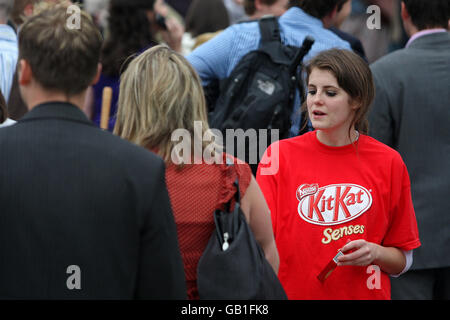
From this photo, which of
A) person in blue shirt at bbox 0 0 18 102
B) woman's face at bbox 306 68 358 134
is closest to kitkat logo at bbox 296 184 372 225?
woman's face at bbox 306 68 358 134

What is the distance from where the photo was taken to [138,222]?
2031 mm

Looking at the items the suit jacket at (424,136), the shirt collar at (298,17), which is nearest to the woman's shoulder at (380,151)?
the suit jacket at (424,136)

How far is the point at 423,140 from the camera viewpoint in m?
3.73

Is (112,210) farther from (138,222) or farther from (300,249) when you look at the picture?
(300,249)

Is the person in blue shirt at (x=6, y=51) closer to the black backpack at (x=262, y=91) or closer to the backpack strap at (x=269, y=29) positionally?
the black backpack at (x=262, y=91)

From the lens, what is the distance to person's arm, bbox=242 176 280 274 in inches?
101

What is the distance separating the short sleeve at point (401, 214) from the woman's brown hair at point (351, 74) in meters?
0.29

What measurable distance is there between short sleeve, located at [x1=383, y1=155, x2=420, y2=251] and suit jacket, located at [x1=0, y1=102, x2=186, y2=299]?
133 cm

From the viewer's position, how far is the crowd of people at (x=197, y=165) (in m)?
2.00

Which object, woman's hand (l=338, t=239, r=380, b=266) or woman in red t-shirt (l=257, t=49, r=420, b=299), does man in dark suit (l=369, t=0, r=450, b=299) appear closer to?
woman in red t-shirt (l=257, t=49, r=420, b=299)

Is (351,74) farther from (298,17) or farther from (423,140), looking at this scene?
(298,17)

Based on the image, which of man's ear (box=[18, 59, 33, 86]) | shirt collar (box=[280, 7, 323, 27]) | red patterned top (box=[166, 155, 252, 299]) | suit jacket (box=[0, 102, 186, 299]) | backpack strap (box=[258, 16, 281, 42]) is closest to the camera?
suit jacket (box=[0, 102, 186, 299])

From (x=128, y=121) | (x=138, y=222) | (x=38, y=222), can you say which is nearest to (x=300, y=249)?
(x=128, y=121)
